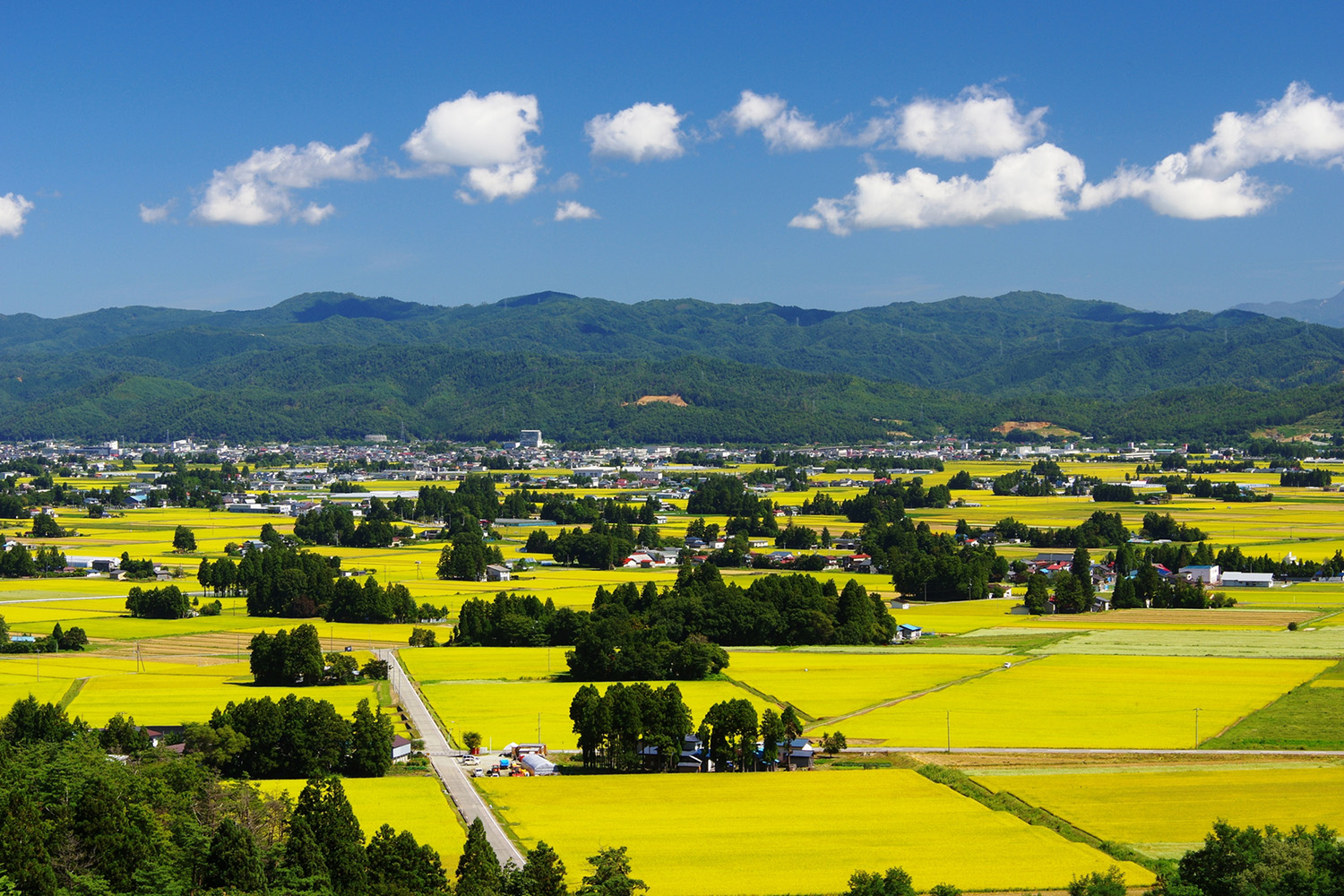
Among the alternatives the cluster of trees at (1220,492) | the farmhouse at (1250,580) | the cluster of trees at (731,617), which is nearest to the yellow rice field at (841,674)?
A: the cluster of trees at (731,617)

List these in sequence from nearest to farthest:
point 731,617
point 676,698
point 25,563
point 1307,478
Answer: point 676,698
point 731,617
point 25,563
point 1307,478

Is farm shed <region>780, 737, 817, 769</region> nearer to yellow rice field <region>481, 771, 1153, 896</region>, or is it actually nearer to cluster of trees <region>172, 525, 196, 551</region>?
yellow rice field <region>481, 771, 1153, 896</region>

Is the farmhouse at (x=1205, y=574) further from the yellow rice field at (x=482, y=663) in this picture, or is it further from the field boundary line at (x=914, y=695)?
the yellow rice field at (x=482, y=663)

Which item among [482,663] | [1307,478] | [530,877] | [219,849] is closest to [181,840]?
[219,849]

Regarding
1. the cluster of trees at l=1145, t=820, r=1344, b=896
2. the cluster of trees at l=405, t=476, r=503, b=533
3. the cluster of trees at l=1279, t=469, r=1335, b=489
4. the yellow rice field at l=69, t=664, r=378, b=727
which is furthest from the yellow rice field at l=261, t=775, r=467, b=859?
the cluster of trees at l=1279, t=469, r=1335, b=489

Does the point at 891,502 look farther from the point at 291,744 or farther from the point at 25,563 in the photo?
the point at 291,744

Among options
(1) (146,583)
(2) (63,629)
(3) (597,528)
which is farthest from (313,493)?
(2) (63,629)
